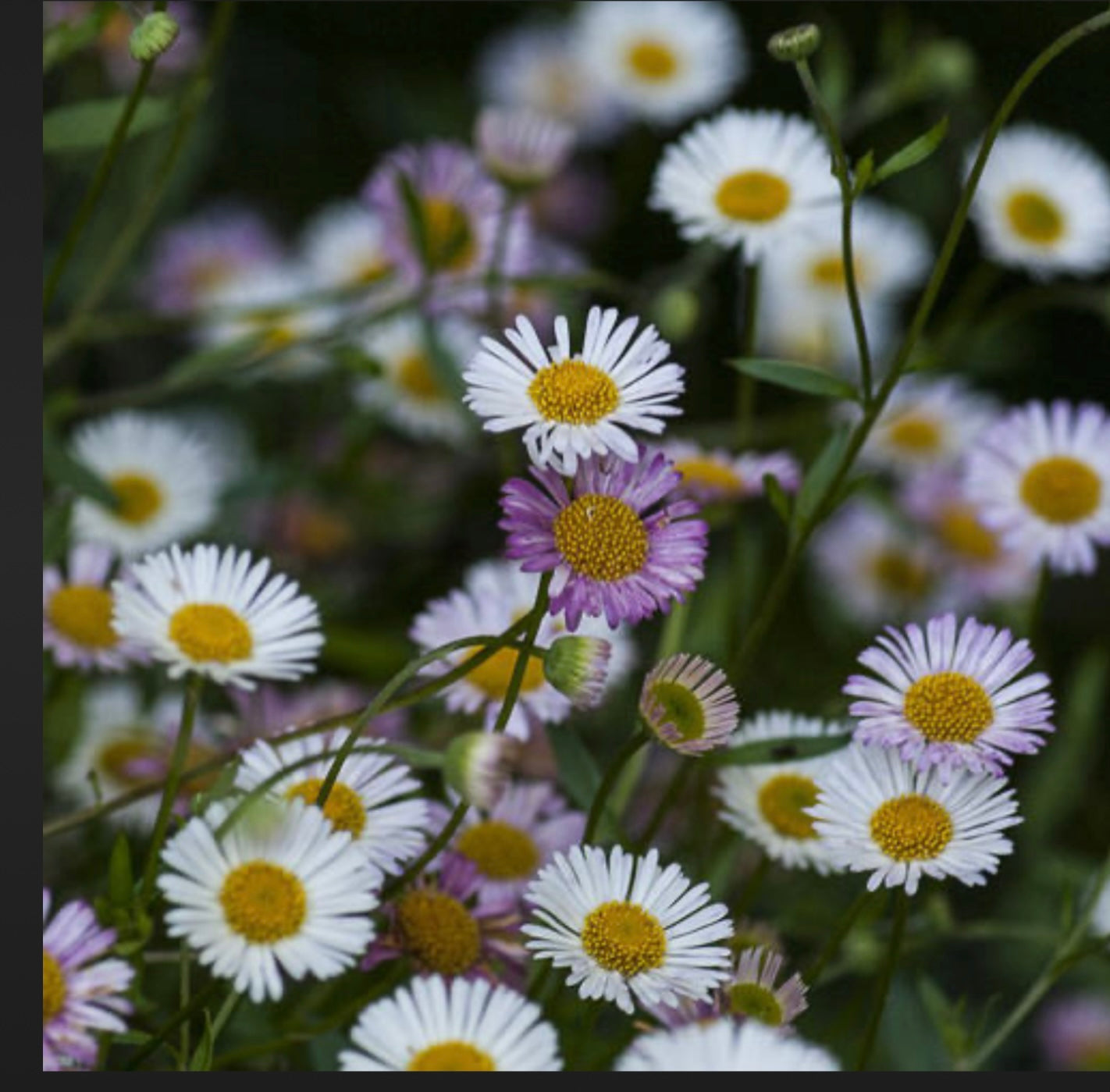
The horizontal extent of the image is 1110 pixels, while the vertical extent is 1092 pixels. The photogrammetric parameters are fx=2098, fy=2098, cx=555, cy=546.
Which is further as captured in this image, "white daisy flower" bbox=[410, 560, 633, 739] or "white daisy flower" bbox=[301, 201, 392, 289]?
"white daisy flower" bbox=[301, 201, 392, 289]

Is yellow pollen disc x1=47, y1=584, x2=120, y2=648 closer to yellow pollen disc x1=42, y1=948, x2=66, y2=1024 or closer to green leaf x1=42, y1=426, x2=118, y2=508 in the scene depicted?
green leaf x1=42, y1=426, x2=118, y2=508

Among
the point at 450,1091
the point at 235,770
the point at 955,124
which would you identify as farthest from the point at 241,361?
the point at 955,124

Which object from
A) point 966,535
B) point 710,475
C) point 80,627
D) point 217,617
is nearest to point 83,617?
point 80,627

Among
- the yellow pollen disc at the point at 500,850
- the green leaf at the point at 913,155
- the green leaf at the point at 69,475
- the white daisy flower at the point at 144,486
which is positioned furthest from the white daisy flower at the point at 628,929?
the white daisy flower at the point at 144,486

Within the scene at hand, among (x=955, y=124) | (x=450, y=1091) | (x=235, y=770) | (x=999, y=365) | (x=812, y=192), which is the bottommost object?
(x=450, y=1091)

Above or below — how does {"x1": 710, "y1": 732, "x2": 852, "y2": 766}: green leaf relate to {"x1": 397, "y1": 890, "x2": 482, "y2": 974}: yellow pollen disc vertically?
above

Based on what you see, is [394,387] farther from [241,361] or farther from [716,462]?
[716,462]

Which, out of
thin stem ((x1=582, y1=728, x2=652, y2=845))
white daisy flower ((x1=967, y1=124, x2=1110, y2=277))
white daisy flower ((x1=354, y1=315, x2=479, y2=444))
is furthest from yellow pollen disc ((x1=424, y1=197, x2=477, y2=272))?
thin stem ((x1=582, y1=728, x2=652, y2=845))

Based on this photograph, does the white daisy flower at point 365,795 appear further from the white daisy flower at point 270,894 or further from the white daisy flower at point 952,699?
the white daisy flower at point 952,699
